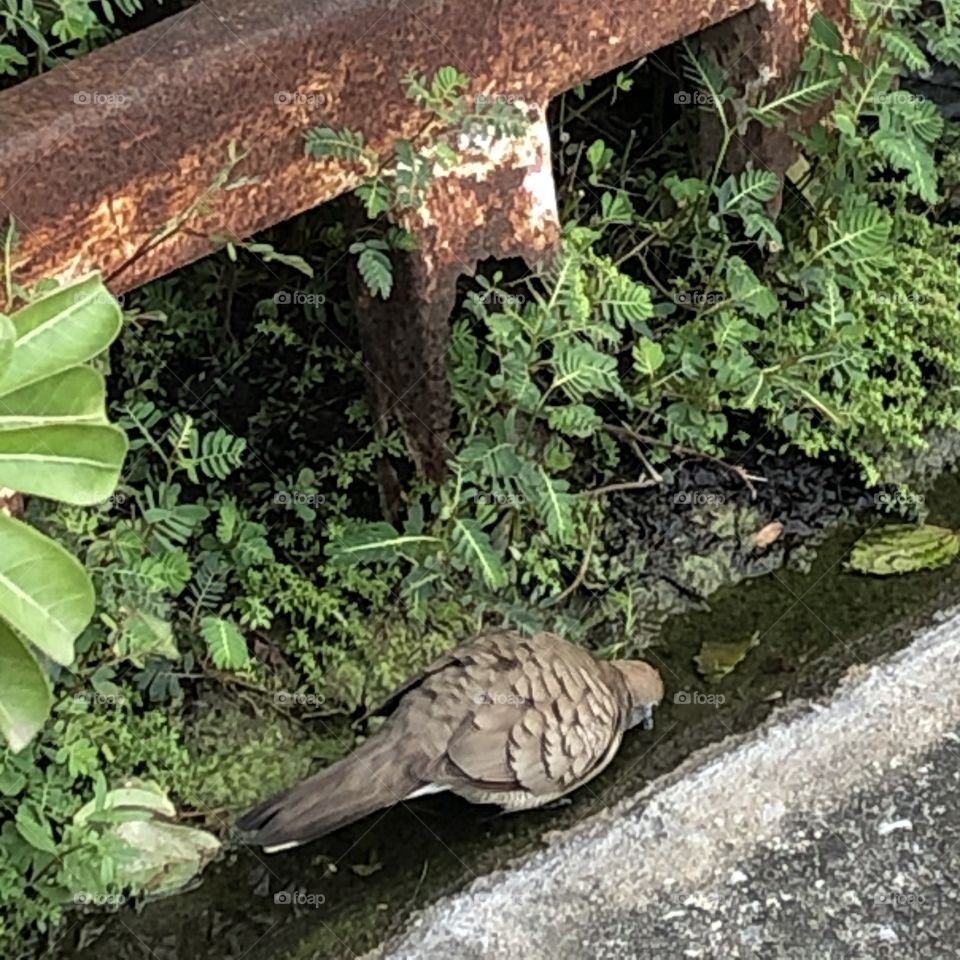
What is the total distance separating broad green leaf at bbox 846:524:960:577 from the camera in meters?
3.03

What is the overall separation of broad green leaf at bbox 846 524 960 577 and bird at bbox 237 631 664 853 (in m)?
0.64

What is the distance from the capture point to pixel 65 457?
1864mm

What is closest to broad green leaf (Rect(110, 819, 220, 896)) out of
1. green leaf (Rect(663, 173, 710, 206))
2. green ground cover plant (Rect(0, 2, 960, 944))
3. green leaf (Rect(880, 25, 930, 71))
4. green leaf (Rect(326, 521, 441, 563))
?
green ground cover plant (Rect(0, 2, 960, 944))

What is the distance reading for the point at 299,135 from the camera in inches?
95.2

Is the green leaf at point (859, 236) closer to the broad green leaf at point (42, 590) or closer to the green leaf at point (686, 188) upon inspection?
the green leaf at point (686, 188)

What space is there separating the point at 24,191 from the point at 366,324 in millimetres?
730

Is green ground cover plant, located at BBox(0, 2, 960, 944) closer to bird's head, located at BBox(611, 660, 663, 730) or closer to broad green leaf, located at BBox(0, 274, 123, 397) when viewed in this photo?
bird's head, located at BBox(611, 660, 663, 730)

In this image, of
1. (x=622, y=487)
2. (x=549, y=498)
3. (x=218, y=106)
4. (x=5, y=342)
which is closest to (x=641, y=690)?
(x=549, y=498)

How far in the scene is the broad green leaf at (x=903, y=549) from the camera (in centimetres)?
303

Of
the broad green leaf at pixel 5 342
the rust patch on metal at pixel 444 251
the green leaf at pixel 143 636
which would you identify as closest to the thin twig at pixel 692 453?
the rust patch on metal at pixel 444 251

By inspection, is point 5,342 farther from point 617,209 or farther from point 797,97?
point 797,97

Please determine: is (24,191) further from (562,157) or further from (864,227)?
(864,227)

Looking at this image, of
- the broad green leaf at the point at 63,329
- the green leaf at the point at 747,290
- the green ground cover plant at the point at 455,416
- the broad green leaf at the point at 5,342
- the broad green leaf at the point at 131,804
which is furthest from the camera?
the green leaf at the point at 747,290

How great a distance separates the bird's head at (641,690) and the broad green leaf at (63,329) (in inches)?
46.6
